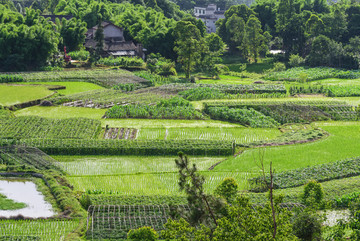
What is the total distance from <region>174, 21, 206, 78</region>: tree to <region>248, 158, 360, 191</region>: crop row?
114ft

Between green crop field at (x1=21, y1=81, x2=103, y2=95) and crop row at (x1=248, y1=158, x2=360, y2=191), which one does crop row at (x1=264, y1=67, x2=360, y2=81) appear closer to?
green crop field at (x1=21, y1=81, x2=103, y2=95)

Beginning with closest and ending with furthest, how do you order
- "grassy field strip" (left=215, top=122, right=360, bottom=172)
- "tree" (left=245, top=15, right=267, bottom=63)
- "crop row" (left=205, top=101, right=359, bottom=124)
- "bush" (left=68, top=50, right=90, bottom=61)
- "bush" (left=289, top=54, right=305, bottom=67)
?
"grassy field strip" (left=215, top=122, right=360, bottom=172) < "crop row" (left=205, top=101, right=359, bottom=124) < "bush" (left=68, top=50, right=90, bottom=61) < "bush" (left=289, top=54, right=305, bottom=67) < "tree" (left=245, top=15, right=267, bottom=63)

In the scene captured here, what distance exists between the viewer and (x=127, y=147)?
A: 118 ft

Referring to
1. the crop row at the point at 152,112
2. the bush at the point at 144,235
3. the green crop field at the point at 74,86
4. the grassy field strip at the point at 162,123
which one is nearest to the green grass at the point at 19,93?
the green crop field at the point at 74,86

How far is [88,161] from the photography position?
Result: 34594 mm

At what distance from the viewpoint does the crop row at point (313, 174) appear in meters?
30.4

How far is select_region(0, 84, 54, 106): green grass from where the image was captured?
4872 centimetres

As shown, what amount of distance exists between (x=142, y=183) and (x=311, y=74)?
43.2 m

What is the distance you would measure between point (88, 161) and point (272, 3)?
6966 centimetres

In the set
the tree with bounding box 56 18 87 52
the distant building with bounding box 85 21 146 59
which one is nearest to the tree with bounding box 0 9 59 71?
the tree with bounding box 56 18 87 52

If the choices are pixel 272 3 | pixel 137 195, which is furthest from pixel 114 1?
pixel 137 195

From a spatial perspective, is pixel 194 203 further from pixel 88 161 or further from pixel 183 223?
pixel 88 161

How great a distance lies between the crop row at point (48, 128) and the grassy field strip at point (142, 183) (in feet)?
24.8

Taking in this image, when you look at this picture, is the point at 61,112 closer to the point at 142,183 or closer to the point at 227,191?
the point at 142,183
